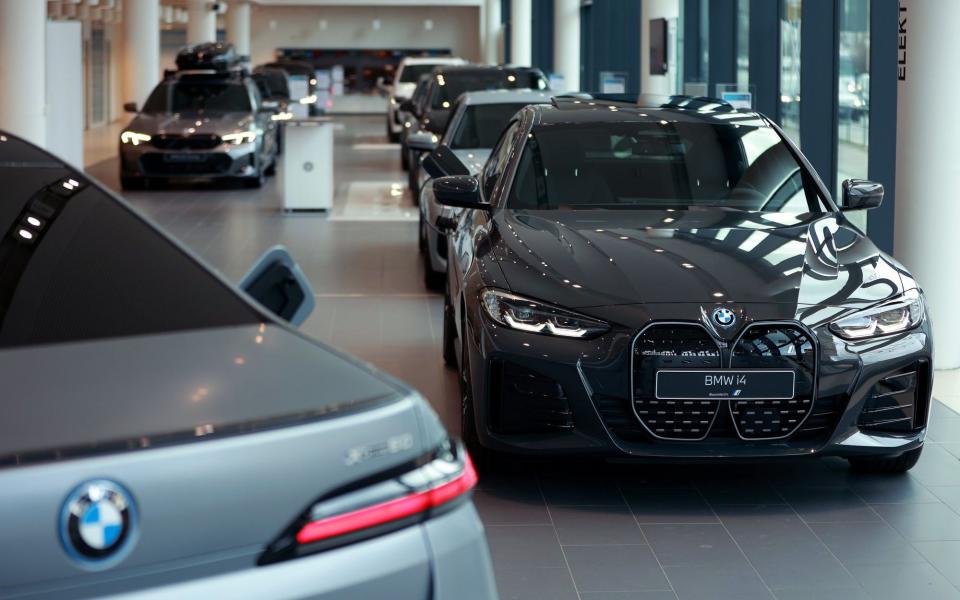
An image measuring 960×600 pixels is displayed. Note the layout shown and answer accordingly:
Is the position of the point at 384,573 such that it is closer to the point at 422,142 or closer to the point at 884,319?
the point at 884,319

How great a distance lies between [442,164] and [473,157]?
7.64 ft

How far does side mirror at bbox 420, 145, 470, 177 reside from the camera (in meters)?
7.41

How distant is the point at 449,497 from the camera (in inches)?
74.9

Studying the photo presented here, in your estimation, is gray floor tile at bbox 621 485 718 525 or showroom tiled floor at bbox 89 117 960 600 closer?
showroom tiled floor at bbox 89 117 960 600

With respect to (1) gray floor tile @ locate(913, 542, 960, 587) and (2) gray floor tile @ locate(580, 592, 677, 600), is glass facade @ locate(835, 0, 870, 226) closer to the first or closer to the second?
(1) gray floor tile @ locate(913, 542, 960, 587)

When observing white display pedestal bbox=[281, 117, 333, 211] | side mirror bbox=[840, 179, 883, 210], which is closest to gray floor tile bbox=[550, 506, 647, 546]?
side mirror bbox=[840, 179, 883, 210]

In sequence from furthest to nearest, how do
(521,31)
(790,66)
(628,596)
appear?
(521,31), (790,66), (628,596)

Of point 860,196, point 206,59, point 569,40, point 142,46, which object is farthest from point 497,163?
point 142,46

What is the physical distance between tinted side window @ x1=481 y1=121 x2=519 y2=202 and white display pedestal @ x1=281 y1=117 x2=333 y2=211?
8178 mm

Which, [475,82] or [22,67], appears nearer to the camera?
[22,67]

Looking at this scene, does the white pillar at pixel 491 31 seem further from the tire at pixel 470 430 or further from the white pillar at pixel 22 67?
the tire at pixel 470 430

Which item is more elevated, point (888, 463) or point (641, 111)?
point (641, 111)

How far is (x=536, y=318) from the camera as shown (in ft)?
15.4

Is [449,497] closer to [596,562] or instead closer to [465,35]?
[596,562]
